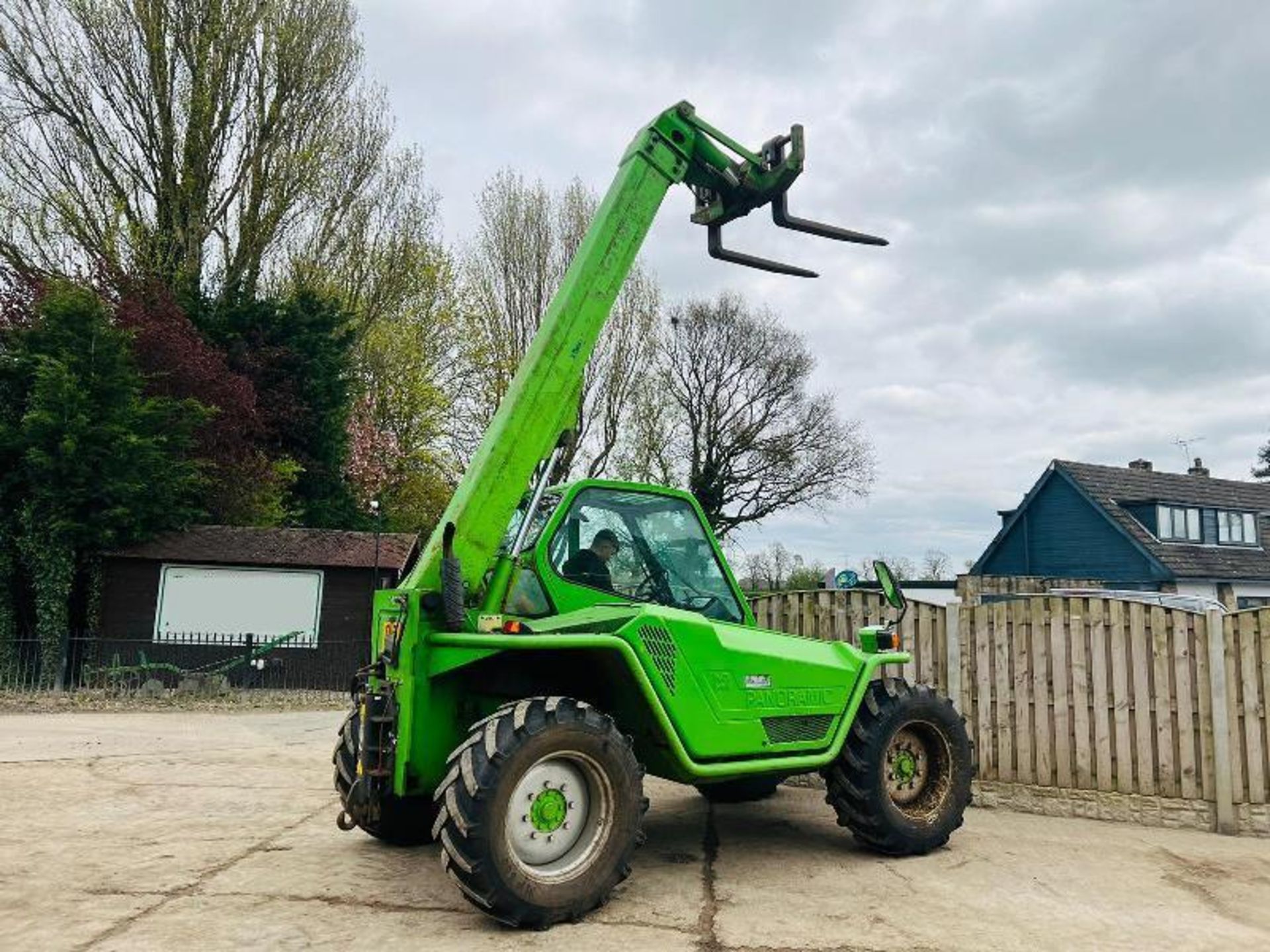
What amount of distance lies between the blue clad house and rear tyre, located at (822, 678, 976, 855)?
26053mm

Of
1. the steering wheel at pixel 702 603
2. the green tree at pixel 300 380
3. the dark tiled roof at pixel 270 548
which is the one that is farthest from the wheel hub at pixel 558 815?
the green tree at pixel 300 380

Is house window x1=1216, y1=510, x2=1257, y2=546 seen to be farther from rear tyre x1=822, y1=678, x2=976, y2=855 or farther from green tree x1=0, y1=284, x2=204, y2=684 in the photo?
green tree x1=0, y1=284, x2=204, y2=684

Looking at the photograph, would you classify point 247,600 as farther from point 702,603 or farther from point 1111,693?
point 1111,693

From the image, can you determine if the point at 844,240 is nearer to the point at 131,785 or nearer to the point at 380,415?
the point at 131,785

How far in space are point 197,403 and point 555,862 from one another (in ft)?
57.2

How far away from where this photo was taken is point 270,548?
60.0 ft

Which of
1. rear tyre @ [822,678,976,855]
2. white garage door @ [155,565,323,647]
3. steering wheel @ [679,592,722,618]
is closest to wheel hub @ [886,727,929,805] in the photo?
rear tyre @ [822,678,976,855]

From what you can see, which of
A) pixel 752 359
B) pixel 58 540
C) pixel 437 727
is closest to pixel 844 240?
pixel 437 727

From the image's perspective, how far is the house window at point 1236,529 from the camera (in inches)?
1268

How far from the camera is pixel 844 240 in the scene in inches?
241

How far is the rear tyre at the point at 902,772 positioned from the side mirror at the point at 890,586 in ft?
1.87

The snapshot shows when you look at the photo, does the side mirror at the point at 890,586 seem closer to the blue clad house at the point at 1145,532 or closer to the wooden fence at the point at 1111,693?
the wooden fence at the point at 1111,693

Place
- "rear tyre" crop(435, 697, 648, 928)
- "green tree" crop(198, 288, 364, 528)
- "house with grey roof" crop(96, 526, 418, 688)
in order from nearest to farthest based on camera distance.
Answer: "rear tyre" crop(435, 697, 648, 928) → "house with grey roof" crop(96, 526, 418, 688) → "green tree" crop(198, 288, 364, 528)

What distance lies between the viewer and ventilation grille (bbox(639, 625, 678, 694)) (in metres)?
4.52
